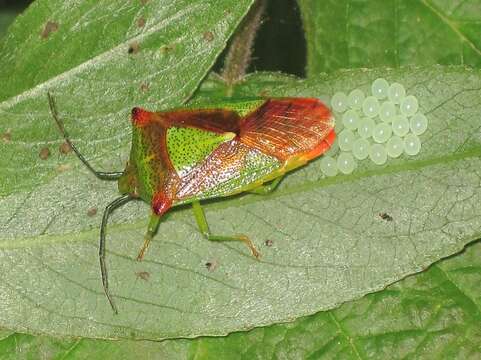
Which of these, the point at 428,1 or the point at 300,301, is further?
the point at 428,1

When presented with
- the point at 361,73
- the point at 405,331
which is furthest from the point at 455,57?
the point at 405,331

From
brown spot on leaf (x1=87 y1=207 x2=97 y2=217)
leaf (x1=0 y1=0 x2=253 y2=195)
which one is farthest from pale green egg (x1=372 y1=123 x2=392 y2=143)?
brown spot on leaf (x1=87 y1=207 x2=97 y2=217)

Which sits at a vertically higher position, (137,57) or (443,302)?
(137,57)

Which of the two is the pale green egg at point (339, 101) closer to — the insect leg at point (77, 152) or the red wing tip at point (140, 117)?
the red wing tip at point (140, 117)

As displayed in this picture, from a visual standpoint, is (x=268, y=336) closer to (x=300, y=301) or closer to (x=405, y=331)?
(x=300, y=301)

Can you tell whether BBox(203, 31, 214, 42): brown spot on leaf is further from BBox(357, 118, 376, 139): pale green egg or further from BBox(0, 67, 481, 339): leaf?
BBox(357, 118, 376, 139): pale green egg

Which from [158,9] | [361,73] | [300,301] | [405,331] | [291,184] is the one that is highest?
[158,9]

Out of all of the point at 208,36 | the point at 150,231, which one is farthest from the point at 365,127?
the point at 150,231
